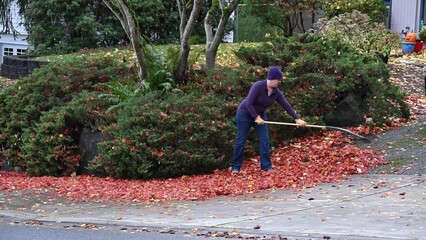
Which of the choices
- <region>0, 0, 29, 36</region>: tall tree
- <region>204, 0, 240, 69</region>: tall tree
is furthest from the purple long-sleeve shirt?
<region>0, 0, 29, 36</region>: tall tree

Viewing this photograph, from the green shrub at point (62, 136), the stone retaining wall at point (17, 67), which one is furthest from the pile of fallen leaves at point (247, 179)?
the stone retaining wall at point (17, 67)

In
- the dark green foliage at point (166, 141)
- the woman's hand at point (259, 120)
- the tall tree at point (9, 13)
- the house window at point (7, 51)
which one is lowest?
the dark green foliage at point (166, 141)

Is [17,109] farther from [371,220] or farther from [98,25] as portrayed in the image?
[98,25]

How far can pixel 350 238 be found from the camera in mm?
8484

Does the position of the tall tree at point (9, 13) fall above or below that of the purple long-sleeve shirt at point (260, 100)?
above

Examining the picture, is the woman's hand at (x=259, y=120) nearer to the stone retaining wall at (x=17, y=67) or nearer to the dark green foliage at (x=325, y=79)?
the dark green foliage at (x=325, y=79)

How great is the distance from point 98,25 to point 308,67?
13354 millimetres

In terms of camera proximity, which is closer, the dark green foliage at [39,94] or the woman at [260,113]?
the woman at [260,113]

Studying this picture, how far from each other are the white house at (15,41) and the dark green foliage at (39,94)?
18.9 metres

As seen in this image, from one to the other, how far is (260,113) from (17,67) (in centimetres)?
1163

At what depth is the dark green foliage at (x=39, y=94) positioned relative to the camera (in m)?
15.7

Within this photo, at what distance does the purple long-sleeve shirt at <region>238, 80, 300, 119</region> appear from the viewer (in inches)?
516

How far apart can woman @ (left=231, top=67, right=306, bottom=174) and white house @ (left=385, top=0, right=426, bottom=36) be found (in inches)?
741

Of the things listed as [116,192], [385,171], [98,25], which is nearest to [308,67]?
[385,171]
